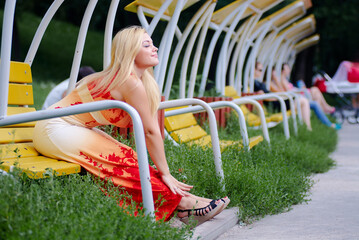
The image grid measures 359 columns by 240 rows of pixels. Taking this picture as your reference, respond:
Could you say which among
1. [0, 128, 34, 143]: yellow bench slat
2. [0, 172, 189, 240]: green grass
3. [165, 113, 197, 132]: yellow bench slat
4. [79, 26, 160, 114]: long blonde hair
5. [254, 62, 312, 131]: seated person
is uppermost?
[79, 26, 160, 114]: long blonde hair

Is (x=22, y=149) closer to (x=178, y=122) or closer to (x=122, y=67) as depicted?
(x=122, y=67)

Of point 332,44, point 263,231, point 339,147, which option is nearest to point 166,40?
point 263,231

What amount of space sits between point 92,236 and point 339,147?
Answer: 8250 mm

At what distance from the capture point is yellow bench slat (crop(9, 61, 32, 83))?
449 centimetres

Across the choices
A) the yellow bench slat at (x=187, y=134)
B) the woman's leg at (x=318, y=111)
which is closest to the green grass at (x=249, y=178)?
the yellow bench slat at (x=187, y=134)

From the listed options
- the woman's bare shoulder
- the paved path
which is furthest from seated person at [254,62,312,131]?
the woman's bare shoulder

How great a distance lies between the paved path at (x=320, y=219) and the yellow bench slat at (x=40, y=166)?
115cm

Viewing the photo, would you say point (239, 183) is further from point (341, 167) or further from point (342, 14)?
point (342, 14)

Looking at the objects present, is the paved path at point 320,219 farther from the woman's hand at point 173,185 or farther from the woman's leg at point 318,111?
the woman's leg at point 318,111

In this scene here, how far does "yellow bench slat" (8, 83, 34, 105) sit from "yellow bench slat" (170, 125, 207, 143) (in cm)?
172

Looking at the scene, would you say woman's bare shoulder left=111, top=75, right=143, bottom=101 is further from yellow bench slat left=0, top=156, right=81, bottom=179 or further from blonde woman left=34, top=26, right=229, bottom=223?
yellow bench slat left=0, top=156, right=81, bottom=179

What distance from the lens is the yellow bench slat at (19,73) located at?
4.49 meters

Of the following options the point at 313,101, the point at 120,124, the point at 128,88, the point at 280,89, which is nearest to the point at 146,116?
the point at 128,88

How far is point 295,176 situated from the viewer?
5.75 metres
